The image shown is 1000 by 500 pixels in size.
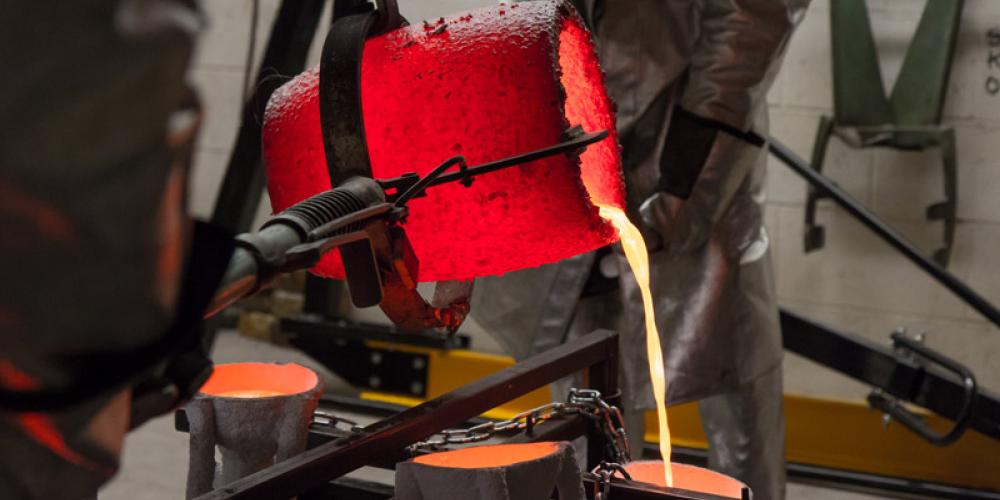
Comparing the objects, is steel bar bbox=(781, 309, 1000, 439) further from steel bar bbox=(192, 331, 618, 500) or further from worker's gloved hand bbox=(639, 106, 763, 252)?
steel bar bbox=(192, 331, 618, 500)

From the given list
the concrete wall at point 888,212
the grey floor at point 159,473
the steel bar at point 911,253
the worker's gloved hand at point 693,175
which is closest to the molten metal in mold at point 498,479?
the worker's gloved hand at point 693,175

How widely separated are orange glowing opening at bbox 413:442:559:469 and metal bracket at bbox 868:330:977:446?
6.41 ft

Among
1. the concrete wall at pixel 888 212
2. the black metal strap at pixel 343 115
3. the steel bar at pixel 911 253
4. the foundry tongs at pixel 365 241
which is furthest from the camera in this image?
the concrete wall at pixel 888 212

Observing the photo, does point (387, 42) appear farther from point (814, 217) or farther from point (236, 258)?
point (814, 217)

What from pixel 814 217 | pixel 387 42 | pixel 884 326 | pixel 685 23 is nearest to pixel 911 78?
pixel 814 217

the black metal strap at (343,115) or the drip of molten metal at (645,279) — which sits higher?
the black metal strap at (343,115)

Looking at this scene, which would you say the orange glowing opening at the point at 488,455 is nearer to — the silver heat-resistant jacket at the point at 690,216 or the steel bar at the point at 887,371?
the silver heat-resistant jacket at the point at 690,216

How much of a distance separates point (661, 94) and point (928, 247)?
5.30ft

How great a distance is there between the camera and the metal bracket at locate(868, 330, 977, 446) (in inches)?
103

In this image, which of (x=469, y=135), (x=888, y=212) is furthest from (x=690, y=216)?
(x=888, y=212)

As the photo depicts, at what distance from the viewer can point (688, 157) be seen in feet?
6.88

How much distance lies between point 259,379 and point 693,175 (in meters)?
1.21

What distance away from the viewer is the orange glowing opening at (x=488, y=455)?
36.7 inches

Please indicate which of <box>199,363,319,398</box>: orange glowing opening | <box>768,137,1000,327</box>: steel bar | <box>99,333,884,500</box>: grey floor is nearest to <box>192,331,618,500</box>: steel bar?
<box>199,363,319,398</box>: orange glowing opening
